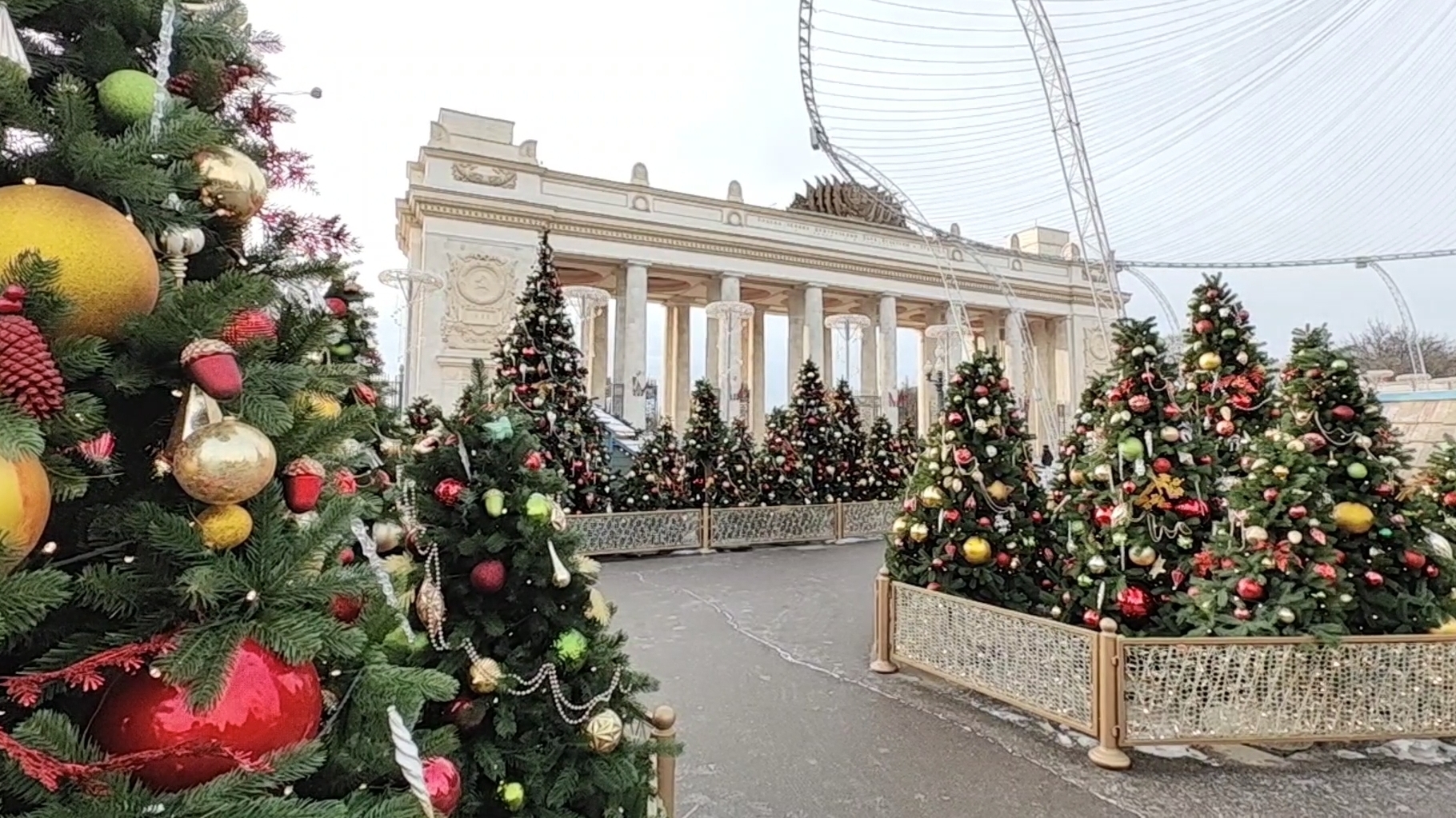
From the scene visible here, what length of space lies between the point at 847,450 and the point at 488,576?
389 inches

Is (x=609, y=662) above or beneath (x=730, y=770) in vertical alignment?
above

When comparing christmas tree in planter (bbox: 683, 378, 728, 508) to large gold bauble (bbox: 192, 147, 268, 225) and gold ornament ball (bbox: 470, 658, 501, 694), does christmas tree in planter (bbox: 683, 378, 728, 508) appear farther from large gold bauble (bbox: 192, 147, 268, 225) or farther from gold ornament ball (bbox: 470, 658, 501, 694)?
large gold bauble (bbox: 192, 147, 268, 225)

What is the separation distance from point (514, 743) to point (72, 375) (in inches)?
57.0

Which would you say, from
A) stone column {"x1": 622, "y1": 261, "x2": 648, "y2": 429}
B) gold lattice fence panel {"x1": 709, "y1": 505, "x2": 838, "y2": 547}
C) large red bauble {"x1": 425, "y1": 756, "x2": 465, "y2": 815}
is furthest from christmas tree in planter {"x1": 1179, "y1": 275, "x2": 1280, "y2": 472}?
stone column {"x1": 622, "y1": 261, "x2": 648, "y2": 429}

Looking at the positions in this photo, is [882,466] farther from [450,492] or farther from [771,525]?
[450,492]

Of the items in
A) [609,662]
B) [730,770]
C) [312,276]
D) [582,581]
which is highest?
[312,276]

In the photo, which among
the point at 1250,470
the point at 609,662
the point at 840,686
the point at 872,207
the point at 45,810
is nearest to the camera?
the point at 45,810

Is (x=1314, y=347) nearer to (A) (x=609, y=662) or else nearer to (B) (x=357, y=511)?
(A) (x=609, y=662)

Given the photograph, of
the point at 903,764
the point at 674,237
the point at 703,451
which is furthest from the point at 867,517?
the point at 674,237

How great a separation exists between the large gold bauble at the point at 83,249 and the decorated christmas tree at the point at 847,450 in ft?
34.9

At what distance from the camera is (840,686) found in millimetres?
4191

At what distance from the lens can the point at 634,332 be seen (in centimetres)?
2077

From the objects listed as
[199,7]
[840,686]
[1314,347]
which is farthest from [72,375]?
[1314,347]

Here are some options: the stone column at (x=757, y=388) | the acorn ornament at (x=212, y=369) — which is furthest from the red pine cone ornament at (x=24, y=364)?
the stone column at (x=757, y=388)
